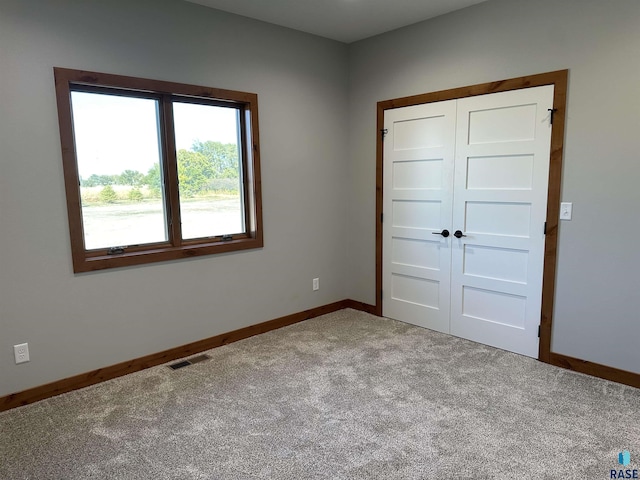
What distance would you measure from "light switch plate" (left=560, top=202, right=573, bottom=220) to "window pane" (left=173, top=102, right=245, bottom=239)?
2561 millimetres

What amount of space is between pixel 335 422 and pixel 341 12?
3061 mm

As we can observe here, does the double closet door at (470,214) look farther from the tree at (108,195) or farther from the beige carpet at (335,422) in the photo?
the tree at (108,195)

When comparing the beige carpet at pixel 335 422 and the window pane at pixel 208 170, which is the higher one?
the window pane at pixel 208 170

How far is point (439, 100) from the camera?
3512 millimetres

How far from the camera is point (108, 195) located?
9.64 ft

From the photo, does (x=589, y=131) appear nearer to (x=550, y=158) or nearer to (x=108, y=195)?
(x=550, y=158)

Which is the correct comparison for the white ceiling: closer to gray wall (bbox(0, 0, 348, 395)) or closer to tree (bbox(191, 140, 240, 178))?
gray wall (bbox(0, 0, 348, 395))

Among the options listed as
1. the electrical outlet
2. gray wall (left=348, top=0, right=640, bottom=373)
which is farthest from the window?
gray wall (left=348, top=0, right=640, bottom=373)

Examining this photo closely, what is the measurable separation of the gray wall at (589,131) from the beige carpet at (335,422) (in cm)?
42

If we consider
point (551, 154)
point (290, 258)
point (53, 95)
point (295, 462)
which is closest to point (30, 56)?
point (53, 95)

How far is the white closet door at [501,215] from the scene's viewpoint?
3037 mm

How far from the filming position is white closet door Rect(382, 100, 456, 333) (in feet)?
11.7

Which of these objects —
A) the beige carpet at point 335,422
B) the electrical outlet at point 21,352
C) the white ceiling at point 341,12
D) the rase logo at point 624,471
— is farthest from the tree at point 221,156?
the rase logo at point 624,471

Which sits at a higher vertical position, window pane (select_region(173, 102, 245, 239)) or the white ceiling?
the white ceiling
